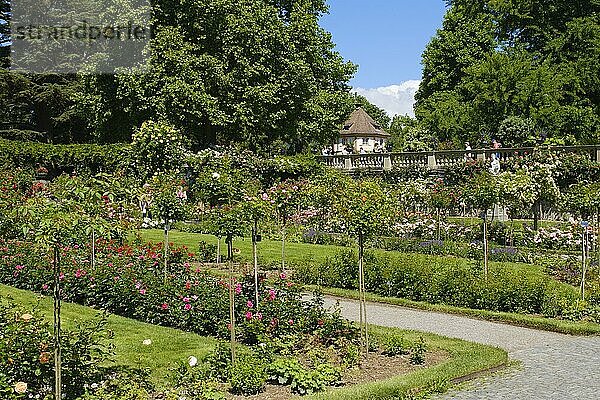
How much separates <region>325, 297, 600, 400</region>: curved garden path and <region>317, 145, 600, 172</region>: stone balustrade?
13.4m

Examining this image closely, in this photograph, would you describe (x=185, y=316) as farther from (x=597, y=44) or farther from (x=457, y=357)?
(x=597, y=44)

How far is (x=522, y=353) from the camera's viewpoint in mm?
8781

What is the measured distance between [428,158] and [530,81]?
5.75 metres

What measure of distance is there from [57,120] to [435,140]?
20.3 metres

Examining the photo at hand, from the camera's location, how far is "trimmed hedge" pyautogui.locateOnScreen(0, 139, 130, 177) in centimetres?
3206

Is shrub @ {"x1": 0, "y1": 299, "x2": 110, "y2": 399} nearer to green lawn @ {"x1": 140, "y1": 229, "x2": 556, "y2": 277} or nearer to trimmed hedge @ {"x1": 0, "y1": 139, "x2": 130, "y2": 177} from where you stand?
green lawn @ {"x1": 140, "y1": 229, "x2": 556, "y2": 277}

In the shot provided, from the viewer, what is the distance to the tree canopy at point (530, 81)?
2933 centimetres

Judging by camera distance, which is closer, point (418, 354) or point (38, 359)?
point (38, 359)

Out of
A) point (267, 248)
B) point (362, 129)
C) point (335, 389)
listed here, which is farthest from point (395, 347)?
point (362, 129)

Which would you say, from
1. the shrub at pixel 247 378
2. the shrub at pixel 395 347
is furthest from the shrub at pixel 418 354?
the shrub at pixel 247 378

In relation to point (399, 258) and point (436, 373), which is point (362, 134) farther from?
point (436, 373)

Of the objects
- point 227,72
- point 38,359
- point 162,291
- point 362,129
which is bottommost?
point 38,359

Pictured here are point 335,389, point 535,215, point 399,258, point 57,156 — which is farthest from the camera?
point 57,156

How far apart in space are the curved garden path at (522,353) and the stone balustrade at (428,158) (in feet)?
43.9
